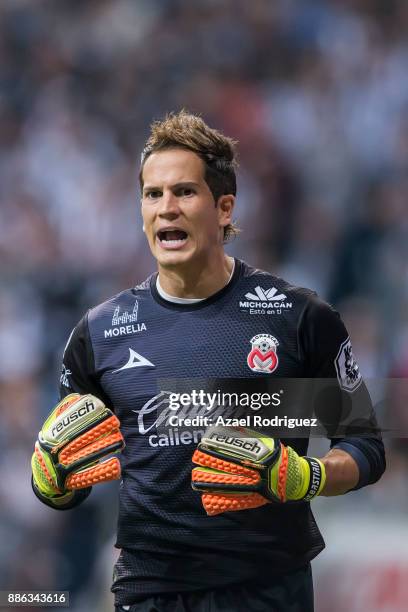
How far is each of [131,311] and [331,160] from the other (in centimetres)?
450

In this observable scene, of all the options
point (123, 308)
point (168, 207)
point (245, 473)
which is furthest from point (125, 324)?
point (245, 473)

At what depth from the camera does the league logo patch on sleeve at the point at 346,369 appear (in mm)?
3312

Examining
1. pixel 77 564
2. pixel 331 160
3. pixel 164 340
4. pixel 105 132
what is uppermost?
pixel 105 132

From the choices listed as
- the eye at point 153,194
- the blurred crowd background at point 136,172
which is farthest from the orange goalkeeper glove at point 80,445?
the blurred crowd background at point 136,172

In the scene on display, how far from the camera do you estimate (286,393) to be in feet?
11.0

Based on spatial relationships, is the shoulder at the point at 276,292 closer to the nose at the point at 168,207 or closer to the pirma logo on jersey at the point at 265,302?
the pirma logo on jersey at the point at 265,302

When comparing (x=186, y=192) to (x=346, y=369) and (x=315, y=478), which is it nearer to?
(x=346, y=369)

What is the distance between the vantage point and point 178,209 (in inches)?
132

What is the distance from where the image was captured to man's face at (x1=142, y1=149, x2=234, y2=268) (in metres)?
3.36

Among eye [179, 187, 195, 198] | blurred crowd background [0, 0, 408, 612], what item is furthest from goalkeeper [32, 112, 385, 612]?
blurred crowd background [0, 0, 408, 612]

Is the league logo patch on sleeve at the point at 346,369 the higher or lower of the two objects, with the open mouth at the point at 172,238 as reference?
lower

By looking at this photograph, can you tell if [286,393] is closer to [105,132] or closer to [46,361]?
[46,361]

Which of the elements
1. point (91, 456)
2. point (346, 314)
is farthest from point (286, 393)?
point (346, 314)

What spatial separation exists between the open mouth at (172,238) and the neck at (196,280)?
0.28ft
